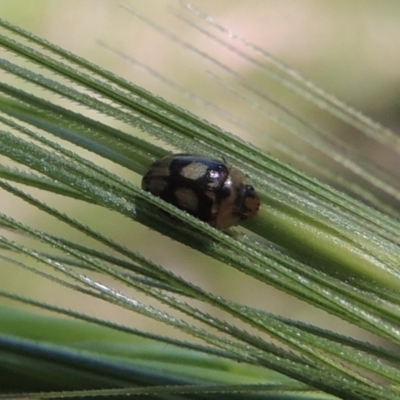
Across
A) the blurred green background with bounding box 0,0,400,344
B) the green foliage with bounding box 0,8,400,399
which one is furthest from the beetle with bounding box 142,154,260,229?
the blurred green background with bounding box 0,0,400,344

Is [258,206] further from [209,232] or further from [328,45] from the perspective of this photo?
[328,45]

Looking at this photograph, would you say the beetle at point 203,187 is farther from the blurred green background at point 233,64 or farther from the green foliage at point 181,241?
the blurred green background at point 233,64

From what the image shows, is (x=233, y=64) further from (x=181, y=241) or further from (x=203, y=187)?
(x=181, y=241)

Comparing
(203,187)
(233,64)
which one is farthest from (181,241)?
(233,64)

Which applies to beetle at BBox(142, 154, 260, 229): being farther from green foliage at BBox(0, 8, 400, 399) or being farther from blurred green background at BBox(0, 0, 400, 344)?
blurred green background at BBox(0, 0, 400, 344)

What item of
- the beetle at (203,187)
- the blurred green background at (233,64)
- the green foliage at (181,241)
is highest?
the blurred green background at (233,64)

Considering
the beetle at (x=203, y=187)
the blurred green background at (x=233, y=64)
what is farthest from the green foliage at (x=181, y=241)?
the blurred green background at (x=233, y=64)

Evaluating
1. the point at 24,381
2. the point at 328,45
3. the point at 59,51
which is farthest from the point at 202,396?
the point at 328,45
